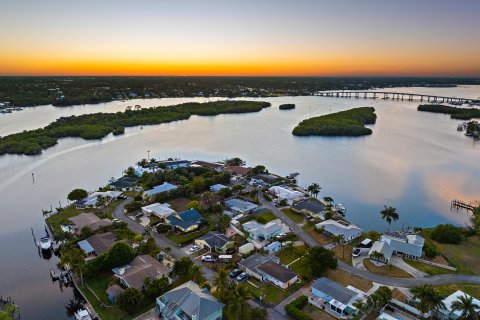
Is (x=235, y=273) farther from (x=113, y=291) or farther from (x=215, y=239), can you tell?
(x=113, y=291)

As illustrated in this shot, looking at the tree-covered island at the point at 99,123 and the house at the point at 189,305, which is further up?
the tree-covered island at the point at 99,123

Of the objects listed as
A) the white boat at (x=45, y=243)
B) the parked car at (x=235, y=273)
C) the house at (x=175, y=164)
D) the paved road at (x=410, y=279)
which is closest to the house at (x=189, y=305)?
the parked car at (x=235, y=273)

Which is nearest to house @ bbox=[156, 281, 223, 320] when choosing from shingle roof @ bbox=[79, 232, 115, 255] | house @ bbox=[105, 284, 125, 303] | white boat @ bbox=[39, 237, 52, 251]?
house @ bbox=[105, 284, 125, 303]

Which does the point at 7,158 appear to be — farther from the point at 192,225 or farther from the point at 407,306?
the point at 407,306

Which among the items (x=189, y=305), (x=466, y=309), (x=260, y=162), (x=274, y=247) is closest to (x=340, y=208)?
(x=274, y=247)

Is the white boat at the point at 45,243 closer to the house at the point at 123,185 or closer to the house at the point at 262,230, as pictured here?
the house at the point at 123,185
